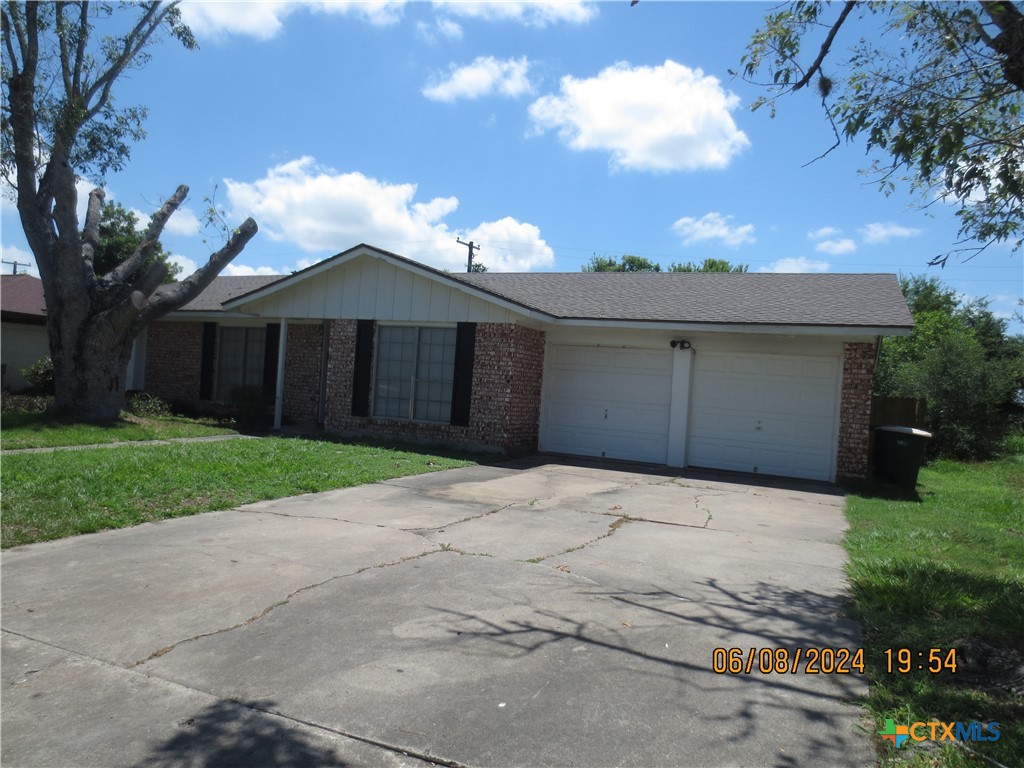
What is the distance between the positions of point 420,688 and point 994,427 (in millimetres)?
18950

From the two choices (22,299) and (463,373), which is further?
(22,299)

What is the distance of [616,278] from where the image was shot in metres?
18.0

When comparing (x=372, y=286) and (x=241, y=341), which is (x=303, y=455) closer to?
(x=372, y=286)

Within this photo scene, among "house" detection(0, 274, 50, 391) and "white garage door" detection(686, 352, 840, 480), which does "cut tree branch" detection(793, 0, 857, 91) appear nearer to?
"white garage door" detection(686, 352, 840, 480)

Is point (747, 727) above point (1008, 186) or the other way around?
the other way around

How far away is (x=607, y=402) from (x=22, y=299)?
786 inches

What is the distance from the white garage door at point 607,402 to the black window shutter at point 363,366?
3716 mm

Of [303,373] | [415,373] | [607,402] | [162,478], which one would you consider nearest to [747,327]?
[607,402]

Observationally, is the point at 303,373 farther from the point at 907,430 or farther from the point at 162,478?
the point at 907,430

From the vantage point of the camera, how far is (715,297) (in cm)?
1502

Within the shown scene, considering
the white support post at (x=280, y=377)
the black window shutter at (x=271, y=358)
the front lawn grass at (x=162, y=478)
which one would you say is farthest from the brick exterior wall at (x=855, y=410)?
the black window shutter at (x=271, y=358)

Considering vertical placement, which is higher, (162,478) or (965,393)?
(965,393)

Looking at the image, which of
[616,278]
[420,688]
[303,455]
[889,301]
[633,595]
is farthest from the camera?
[616,278]

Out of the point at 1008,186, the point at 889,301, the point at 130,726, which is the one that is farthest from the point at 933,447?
the point at 130,726
